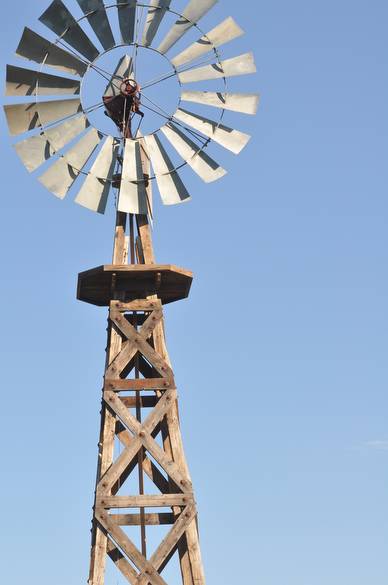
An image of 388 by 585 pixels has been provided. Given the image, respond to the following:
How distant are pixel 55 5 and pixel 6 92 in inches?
54.6

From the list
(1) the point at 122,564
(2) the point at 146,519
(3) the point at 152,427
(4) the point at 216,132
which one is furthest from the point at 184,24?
(1) the point at 122,564

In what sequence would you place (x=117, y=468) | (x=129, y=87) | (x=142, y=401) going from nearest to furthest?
(x=117, y=468) → (x=142, y=401) → (x=129, y=87)

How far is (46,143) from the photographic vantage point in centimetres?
1333

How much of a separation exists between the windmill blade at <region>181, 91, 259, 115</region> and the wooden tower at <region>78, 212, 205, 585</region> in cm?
190

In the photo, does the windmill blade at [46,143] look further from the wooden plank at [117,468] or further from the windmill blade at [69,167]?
the wooden plank at [117,468]

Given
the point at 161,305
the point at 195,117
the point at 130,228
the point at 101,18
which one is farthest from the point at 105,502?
the point at 101,18

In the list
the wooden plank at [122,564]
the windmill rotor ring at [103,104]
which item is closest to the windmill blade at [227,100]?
the windmill rotor ring at [103,104]

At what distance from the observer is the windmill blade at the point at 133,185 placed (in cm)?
1334

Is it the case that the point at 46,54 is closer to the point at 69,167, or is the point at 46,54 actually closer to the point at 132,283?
the point at 69,167

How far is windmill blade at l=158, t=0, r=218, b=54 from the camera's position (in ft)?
44.8

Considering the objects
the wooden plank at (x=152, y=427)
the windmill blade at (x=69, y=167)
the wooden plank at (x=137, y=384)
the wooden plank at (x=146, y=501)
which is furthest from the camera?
the windmill blade at (x=69, y=167)

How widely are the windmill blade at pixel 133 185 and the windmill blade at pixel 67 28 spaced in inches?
57.1

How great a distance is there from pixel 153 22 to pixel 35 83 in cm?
192

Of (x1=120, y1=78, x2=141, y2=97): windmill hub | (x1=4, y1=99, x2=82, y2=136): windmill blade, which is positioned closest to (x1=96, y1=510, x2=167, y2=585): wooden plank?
(x1=4, y1=99, x2=82, y2=136): windmill blade
